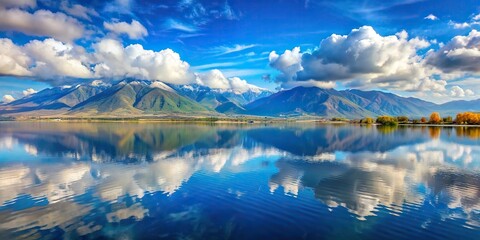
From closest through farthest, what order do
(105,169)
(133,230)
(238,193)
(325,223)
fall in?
(133,230) < (325,223) < (238,193) < (105,169)

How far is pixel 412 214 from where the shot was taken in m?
23.6

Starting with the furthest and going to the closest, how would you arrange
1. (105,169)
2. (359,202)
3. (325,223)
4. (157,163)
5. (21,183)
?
(157,163) → (105,169) → (21,183) → (359,202) → (325,223)

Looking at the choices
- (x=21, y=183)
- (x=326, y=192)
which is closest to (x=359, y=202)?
(x=326, y=192)

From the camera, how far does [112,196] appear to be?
2861 centimetres

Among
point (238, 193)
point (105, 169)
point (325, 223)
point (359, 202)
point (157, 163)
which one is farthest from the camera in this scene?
point (157, 163)

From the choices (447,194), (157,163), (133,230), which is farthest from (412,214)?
(157,163)

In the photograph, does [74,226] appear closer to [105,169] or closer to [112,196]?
[112,196]

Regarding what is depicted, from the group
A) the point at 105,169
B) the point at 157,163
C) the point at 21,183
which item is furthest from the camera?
the point at 157,163

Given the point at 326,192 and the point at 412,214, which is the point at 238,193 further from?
the point at 412,214

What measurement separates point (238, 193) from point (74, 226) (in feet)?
47.6

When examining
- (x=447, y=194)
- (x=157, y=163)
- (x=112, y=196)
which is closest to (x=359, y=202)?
(x=447, y=194)

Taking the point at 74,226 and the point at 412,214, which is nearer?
the point at 74,226

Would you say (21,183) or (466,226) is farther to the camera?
(21,183)

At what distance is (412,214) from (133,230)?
20762mm
